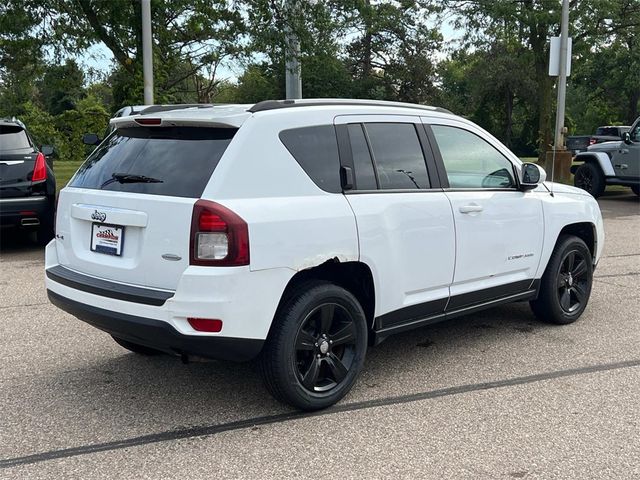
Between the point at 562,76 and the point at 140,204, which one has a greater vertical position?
the point at 562,76

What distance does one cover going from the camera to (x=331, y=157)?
13.2 feet

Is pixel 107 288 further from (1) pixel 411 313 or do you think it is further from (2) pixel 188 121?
(1) pixel 411 313

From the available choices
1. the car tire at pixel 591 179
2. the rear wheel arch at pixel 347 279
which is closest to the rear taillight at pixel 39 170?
the rear wheel arch at pixel 347 279

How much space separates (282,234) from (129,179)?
98 cm

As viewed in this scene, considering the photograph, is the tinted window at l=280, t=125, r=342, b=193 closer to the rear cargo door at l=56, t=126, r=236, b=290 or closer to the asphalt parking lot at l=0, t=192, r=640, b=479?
the rear cargo door at l=56, t=126, r=236, b=290

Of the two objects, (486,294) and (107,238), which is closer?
(107,238)

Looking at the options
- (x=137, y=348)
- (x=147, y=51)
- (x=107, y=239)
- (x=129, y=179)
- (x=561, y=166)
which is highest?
(x=147, y=51)

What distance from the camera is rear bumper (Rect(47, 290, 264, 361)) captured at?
3.49 meters

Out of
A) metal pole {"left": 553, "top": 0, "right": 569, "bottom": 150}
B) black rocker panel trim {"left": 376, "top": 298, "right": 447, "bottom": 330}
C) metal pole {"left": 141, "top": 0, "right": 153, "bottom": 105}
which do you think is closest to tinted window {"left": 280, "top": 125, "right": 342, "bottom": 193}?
black rocker panel trim {"left": 376, "top": 298, "right": 447, "bottom": 330}

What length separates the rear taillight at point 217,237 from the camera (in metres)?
3.43

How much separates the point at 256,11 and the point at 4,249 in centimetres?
788

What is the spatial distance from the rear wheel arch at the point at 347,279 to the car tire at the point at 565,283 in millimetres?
1997

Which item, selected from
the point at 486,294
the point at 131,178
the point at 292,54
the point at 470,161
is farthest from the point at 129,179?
the point at 292,54

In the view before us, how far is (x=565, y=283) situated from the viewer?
5707 mm
